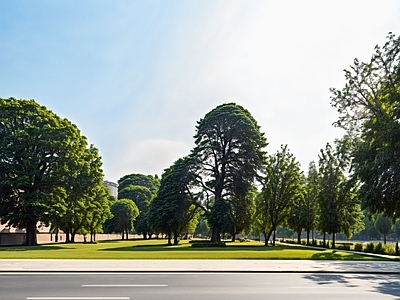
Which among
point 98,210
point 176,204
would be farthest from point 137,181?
point 176,204

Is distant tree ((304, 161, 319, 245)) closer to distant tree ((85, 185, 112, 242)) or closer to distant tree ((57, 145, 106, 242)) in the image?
distant tree ((85, 185, 112, 242))

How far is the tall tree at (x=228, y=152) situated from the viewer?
5059 cm

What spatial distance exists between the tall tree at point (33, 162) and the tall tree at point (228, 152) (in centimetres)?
1467

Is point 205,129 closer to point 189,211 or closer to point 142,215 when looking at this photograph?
point 189,211

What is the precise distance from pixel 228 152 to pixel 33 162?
2185cm

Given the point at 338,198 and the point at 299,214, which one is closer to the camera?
the point at 338,198

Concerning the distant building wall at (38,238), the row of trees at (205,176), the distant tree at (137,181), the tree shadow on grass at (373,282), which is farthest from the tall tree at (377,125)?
the distant tree at (137,181)

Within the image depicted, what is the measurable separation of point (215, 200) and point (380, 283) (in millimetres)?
35434

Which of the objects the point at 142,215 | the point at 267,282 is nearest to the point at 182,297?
the point at 267,282

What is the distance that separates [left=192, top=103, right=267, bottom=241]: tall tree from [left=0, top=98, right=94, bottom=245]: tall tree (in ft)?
48.1

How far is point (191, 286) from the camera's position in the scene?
13766 mm

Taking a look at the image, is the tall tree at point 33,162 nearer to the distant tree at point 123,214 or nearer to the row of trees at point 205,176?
the row of trees at point 205,176

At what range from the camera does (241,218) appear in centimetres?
4994

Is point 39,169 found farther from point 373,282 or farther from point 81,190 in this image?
point 373,282
